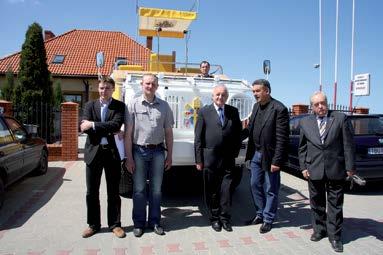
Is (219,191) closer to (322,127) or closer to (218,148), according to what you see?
(218,148)

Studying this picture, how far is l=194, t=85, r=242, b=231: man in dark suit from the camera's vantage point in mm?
4852

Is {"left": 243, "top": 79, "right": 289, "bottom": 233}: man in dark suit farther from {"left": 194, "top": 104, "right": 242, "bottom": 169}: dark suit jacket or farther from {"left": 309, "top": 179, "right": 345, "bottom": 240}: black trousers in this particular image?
{"left": 309, "top": 179, "right": 345, "bottom": 240}: black trousers

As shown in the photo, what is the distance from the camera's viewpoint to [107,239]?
4547mm

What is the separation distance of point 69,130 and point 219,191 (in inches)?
255

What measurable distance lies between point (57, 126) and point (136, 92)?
1054 cm

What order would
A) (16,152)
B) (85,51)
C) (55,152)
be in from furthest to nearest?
(85,51) → (55,152) → (16,152)

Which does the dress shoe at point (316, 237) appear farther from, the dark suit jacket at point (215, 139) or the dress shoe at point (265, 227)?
the dark suit jacket at point (215, 139)

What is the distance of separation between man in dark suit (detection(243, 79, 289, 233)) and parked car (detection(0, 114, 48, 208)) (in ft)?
11.8

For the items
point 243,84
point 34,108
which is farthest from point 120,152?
point 34,108

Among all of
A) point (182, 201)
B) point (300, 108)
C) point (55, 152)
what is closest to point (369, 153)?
point (182, 201)

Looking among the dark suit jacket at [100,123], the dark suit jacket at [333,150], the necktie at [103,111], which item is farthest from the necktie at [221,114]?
the necktie at [103,111]

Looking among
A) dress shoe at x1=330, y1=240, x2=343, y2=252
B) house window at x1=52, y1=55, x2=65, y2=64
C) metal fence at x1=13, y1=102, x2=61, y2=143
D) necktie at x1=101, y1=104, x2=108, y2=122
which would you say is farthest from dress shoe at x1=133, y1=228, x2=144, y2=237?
house window at x1=52, y1=55, x2=65, y2=64

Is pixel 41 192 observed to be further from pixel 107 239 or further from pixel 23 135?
pixel 107 239

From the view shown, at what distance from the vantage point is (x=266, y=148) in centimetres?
484
